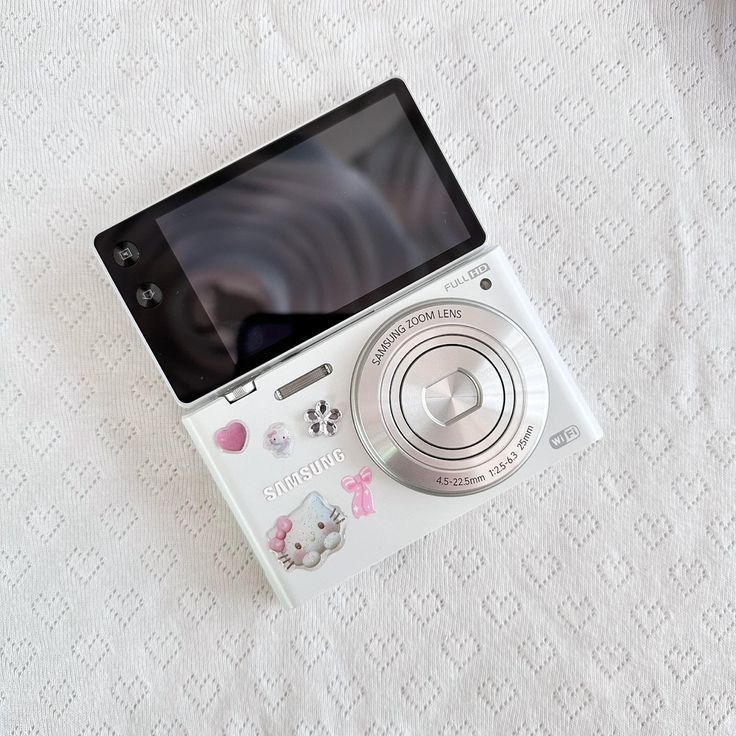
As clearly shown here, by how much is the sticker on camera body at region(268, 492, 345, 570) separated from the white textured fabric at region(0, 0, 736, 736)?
0.08m

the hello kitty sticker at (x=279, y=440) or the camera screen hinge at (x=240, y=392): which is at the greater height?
the camera screen hinge at (x=240, y=392)

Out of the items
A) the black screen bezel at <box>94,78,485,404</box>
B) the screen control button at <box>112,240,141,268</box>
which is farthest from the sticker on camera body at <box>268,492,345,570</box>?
the screen control button at <box>112,240,141,268</box>

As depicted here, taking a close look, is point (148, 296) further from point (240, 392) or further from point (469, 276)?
point (469, 276)

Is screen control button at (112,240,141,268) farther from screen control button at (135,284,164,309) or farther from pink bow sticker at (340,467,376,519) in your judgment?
pink bow sticker at (340,467,376,519)

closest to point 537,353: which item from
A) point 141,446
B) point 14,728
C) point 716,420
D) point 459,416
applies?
point 459,416

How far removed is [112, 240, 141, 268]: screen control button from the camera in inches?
20.4

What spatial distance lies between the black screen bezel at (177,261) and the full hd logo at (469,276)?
21mm

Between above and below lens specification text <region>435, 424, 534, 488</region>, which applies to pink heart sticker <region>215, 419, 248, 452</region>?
above

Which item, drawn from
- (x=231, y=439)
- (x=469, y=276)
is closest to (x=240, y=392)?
(x=231, y=439)

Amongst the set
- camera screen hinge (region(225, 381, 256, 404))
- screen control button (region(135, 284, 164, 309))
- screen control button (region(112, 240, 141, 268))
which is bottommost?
camera screen hinge (region(225, 381, 256, 404))

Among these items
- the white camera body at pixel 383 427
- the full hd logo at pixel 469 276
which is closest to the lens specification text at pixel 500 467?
the white camera body at pixel 383 427

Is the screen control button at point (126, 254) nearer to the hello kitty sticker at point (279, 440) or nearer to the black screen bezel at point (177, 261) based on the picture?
the black screen bezel at point (177, 261)

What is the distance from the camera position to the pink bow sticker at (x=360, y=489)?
507 mm

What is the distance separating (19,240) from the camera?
0.58 m
